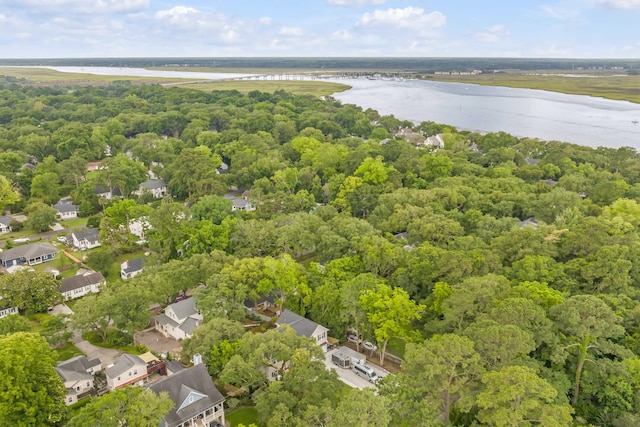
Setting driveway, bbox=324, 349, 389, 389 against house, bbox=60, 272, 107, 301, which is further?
house, bbox=60, 272, 107, 301

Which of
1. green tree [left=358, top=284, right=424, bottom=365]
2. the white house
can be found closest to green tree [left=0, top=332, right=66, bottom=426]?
green tree [left=358, top=284, right=424, bottom=365]

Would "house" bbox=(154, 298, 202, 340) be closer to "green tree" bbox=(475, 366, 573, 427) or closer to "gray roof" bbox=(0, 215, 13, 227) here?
"green tree" bbox=(475, 366, 573, 427)

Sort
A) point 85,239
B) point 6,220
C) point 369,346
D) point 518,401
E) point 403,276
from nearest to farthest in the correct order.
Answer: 1. point 518,401
2. point 369,346
3. point 403,276
4. point 85,239
5. point 6,220

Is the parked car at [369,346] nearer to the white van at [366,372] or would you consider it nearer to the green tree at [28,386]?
the white van at [366,372]

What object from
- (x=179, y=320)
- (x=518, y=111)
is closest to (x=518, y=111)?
(x=518, y=111)

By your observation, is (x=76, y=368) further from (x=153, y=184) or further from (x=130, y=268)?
(x=153, y=184)

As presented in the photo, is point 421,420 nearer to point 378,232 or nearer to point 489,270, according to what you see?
point 489,270
